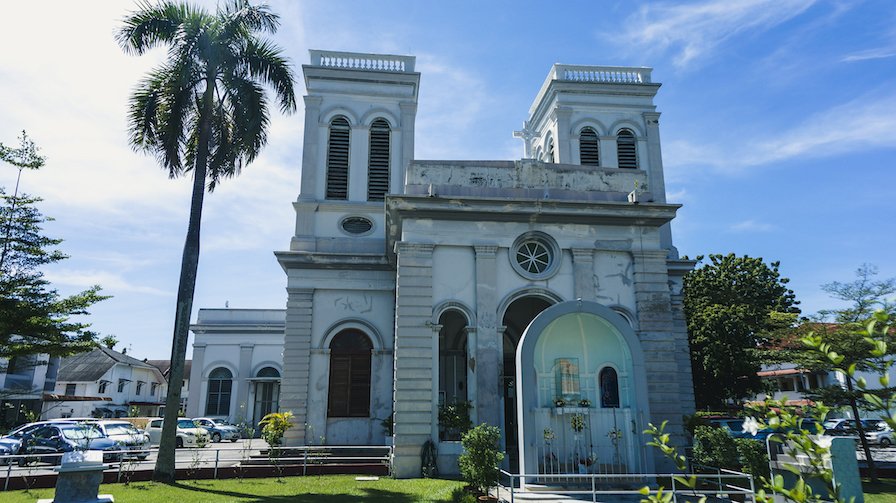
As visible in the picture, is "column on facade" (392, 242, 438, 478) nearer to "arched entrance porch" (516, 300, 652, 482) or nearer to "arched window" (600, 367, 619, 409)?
"arched entrance porch" (516, 300, 652, 482)

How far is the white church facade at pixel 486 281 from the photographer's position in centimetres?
1511

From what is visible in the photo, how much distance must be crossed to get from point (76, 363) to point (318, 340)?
126 ft

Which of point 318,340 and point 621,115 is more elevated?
point 621,115

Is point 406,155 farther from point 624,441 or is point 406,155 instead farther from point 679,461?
point 679,461

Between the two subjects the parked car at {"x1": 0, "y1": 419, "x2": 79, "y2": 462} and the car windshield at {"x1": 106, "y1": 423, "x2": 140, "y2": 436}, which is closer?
the parked car at {"x1": 0, "y1": 419, "x2": 79, "y2": 462}

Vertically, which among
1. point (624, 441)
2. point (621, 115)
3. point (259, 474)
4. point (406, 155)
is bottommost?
point (259, 474)

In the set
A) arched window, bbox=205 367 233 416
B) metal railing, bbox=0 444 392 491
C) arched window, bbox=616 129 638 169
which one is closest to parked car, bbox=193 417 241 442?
arched window, bbox=205 367 233 416

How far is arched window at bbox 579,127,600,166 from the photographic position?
29078 mm

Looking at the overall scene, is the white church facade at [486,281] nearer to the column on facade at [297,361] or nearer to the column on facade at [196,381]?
the column on facade at [297,361]

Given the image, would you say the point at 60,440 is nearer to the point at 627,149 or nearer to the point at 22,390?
the point at 22,390

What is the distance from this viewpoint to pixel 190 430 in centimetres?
2784

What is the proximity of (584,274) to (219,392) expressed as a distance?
27.7 meters

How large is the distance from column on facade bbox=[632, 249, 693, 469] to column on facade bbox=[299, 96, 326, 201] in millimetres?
14758

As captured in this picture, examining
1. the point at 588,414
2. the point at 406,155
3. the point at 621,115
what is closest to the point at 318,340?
the point at 406,155
